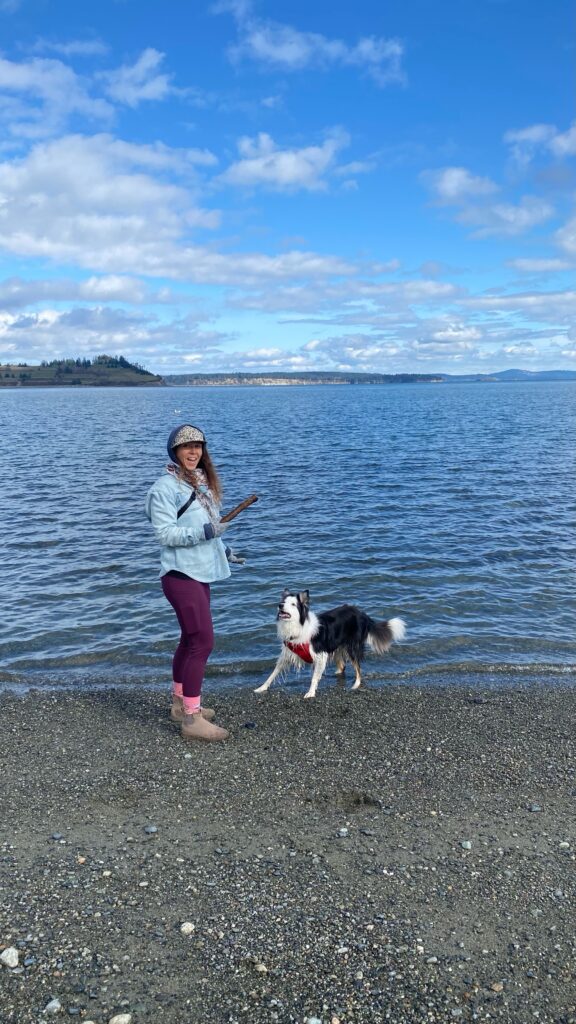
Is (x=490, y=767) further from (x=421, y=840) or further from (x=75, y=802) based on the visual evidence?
(x=75, y=802)

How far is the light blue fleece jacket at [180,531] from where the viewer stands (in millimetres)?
6762

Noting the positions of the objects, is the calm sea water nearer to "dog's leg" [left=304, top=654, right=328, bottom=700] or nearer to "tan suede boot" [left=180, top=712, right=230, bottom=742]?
"dog's leg" [left=304, top=654, right=328, bottom=700]

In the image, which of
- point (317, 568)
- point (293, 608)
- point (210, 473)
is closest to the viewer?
point (210, 473)

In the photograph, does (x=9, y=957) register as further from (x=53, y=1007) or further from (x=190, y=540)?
Result: (x=190, y=540)

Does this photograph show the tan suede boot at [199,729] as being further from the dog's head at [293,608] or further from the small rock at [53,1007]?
the small rock at [53,1007]

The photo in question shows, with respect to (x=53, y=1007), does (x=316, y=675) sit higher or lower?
lower

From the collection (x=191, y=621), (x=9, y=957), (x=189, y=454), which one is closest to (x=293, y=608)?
(x=191, y=621)

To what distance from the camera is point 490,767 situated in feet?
23.0

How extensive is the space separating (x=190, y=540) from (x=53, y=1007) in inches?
156

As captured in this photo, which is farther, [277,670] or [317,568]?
[317,568]

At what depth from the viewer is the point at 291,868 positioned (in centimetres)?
523

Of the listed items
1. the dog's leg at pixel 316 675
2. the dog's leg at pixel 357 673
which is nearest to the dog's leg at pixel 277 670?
the dog's leg at pixel 316 675

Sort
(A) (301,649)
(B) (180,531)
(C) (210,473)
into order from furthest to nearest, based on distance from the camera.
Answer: (A) (301,649)
(C) (210,473)
(B) (180,531)

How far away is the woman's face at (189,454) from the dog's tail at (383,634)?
432 centimetres
